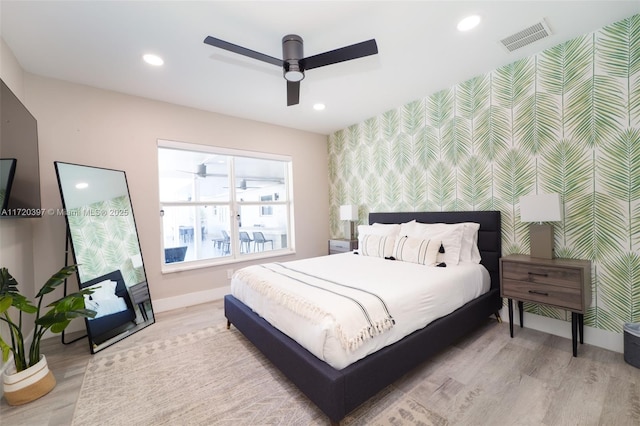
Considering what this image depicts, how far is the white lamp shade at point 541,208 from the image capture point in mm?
2264

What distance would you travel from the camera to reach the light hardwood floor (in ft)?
5.16

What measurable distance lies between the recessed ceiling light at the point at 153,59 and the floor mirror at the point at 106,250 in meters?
1.29

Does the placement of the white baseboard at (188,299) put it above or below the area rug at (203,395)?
above

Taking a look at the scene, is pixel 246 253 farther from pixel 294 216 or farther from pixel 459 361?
pixel 459 361

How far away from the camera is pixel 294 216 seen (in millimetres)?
4645

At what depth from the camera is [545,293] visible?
2244mm

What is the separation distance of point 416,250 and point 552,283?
3.72 feet

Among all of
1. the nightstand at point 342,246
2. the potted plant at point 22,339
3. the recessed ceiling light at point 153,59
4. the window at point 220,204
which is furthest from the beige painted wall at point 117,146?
the recessed ceiling light at point 153,59

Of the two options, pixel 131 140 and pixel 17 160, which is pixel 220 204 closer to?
pixel 131 140

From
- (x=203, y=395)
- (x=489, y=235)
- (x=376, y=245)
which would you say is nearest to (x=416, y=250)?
(x=376, y=245)

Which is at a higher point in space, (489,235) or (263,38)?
(263,38)

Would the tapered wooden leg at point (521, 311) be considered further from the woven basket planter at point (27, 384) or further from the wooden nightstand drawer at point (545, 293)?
the woven basket planter at point (27, 384)

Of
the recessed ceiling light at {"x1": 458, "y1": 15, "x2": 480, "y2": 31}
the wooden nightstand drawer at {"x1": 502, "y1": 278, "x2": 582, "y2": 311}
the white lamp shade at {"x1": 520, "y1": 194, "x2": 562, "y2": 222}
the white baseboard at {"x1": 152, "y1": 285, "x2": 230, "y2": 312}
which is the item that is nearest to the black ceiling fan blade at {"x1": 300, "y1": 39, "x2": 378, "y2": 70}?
the recessed ceiling light at {"x1": 458, "y1": 15, "x2": 480, "y2": 31}

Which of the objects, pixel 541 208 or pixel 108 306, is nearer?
pixel 541 208
